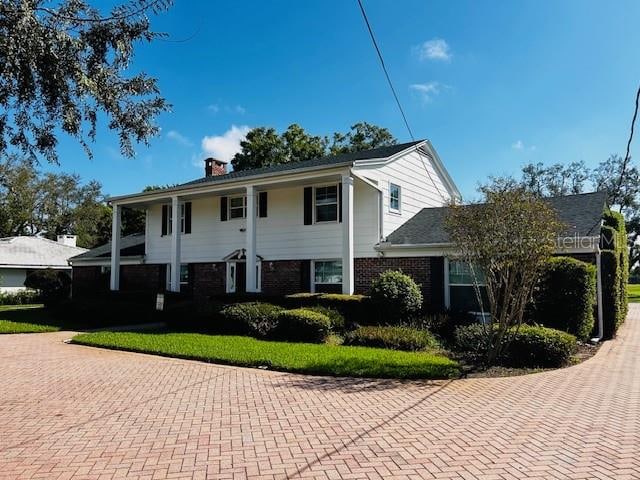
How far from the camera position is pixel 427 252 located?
622 inches

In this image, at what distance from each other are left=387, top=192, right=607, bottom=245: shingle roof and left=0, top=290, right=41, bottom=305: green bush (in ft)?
80.5

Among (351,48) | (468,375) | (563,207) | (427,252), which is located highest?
(351,48)

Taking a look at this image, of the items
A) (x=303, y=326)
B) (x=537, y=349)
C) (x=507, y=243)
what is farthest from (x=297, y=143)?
(x=537, y=349)

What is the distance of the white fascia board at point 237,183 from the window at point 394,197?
286cm

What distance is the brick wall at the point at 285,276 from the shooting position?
60.1 feet

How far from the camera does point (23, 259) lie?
3172cm

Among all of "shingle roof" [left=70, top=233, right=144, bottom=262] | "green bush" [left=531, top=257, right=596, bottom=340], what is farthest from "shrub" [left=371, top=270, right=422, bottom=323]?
"shingle roof" [left=70, top=233, right=144, bottom=262]

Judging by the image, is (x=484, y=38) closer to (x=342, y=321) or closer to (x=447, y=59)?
(x=447, y=59)

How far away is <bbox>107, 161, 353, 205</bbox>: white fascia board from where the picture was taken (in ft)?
53.6

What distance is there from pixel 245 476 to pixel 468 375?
5.72 m

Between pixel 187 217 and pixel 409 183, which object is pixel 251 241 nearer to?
pixel 187 217

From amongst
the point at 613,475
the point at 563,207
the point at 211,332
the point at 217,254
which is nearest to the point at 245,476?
the point at 613,475

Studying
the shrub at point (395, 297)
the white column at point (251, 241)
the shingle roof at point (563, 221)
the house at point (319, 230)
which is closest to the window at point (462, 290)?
the house at point (319, 230)

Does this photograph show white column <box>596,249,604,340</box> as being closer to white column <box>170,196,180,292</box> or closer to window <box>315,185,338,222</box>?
window <box>315,185,338,222</box>
